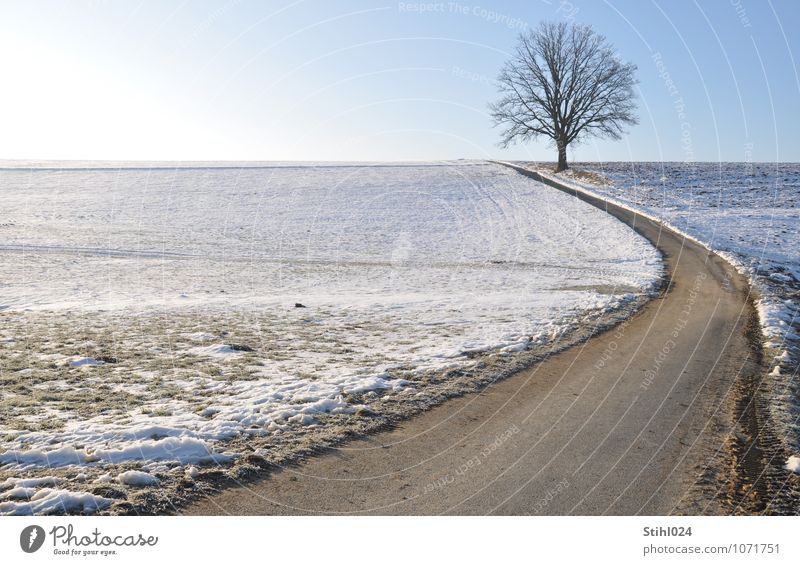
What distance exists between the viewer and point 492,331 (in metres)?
13.4

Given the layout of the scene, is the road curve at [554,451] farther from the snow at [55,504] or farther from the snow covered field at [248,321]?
the snow at [55,504]

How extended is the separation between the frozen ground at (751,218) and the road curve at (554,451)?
2.62 feet

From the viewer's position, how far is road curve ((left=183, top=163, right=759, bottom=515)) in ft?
18.1

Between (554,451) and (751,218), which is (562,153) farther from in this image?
(554,451)

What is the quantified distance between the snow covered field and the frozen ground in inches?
152

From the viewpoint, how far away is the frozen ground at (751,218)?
35.8 ft

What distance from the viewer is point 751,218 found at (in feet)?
114

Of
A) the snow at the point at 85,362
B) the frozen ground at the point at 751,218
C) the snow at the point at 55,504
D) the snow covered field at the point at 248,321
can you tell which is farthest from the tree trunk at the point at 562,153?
the snow at the point at 55,504

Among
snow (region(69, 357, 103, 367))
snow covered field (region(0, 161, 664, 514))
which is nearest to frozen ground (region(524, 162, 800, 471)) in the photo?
snow covered field (region(0, 161, 664, 514))

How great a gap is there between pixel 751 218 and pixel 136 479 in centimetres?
3884

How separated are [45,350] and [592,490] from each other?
33.0 ft

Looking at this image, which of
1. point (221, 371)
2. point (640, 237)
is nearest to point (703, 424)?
point (221, 371)

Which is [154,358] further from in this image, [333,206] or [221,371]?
[333,206]

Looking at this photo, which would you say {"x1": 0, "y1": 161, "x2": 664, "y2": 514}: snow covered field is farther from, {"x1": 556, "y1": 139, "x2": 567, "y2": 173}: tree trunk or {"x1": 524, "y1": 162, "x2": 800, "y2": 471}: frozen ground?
{"x1": 556, "y1": 139, "x2": 567, "y2": 173}: tree trunk
